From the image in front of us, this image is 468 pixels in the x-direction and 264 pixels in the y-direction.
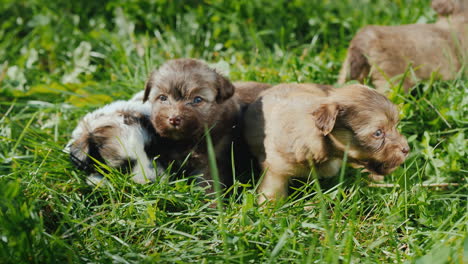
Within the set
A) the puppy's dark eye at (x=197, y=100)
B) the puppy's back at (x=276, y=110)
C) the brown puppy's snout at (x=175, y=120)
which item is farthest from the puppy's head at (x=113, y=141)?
the puppy's back at (x=276, y=110)

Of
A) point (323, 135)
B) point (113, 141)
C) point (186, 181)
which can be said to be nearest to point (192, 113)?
point (186, 181)

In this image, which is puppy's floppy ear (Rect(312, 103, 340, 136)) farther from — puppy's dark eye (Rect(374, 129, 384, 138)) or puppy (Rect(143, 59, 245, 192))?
puppy (Rect(143, 59, 245, 192))

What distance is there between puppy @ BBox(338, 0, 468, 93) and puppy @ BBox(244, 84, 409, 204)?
1185mm

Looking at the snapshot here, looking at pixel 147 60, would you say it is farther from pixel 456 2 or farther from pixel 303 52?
pixel 456 2

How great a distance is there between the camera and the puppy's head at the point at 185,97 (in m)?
3.58

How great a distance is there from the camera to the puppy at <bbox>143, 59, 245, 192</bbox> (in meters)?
3.61

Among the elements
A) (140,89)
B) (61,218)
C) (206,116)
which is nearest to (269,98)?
(206,116)

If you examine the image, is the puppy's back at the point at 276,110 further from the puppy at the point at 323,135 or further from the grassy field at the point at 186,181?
the grassy field at the point at 186,181

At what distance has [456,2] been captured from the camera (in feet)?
18.0

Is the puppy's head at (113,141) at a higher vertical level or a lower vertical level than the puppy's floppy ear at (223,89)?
lower

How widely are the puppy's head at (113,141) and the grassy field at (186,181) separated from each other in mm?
138

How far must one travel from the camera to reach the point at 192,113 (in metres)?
3.65

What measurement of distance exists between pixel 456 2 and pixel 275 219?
391 cm

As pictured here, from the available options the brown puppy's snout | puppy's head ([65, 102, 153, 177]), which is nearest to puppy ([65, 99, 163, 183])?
puppy's head ([65, 102, 153, 177])
